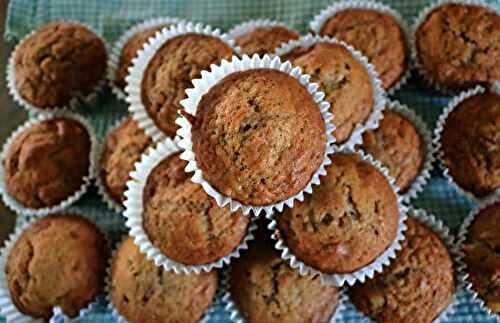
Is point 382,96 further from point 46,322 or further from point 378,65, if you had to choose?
point 46,322

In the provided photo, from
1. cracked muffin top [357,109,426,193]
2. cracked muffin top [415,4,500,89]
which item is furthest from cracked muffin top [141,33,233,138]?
cracked muffin top [415,4,500,89]

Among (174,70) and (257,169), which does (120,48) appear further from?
(257,169)

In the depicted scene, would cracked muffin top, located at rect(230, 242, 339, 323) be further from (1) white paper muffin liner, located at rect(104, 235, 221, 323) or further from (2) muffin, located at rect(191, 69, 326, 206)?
(2) muffin, located at rect(191, 69, 326, 206)

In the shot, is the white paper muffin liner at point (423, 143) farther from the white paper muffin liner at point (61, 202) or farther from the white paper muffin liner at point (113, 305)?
the white paper muffin liner at point (61, 202)

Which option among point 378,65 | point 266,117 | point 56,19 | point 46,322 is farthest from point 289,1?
point 46,322

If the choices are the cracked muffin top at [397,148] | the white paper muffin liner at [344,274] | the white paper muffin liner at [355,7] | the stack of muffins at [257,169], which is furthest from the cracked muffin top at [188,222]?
the white paper muffin liner at [355,7]
